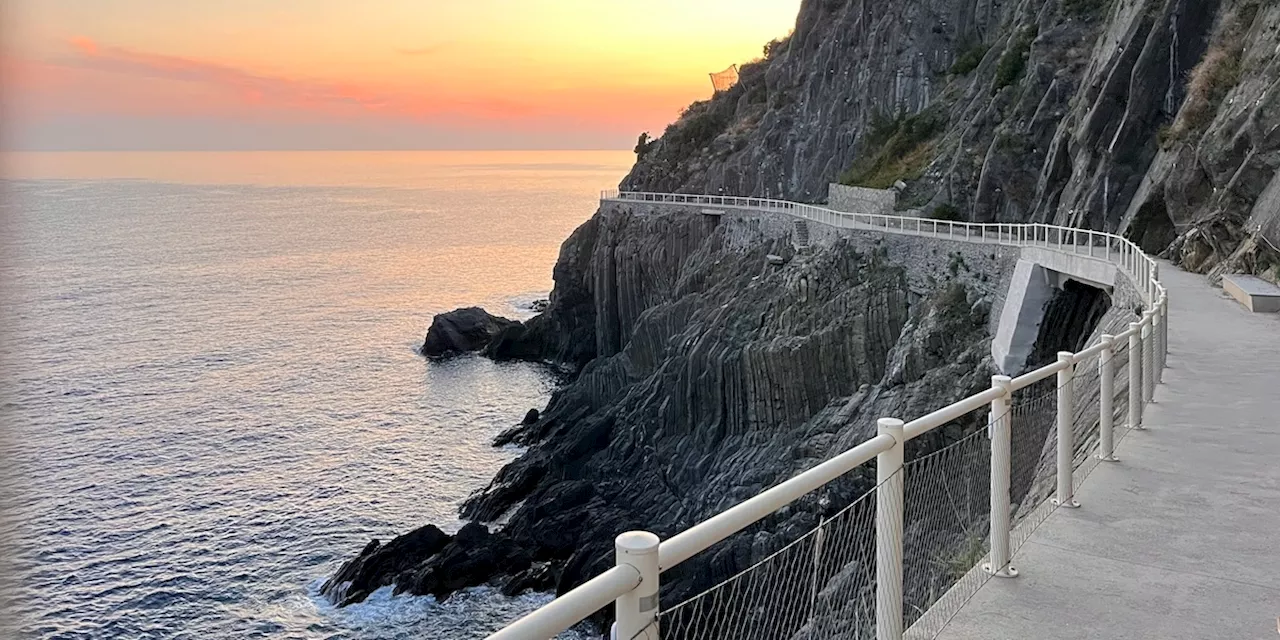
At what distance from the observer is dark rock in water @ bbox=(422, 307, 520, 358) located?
7038 centimetres

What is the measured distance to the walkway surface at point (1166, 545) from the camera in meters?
6.22

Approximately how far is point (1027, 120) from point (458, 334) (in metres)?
40.9

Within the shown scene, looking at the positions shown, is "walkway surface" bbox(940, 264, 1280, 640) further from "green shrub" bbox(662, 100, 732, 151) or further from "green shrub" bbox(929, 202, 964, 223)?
"green shrub" bbox(662, 100, 732, 151)

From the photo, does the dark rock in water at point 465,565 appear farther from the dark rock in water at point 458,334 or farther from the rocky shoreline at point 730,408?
the dark rock in water at point 458,334

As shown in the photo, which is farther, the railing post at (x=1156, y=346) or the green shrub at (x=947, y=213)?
the green shrub at (x=947, y=213)

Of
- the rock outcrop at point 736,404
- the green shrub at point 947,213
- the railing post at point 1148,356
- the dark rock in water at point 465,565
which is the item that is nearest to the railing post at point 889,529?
the railing post at point 1148,356

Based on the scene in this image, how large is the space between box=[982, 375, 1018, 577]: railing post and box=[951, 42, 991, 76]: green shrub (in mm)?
55807

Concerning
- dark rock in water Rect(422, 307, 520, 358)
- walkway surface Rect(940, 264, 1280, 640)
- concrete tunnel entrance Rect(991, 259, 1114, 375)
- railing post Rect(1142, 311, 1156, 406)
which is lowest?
dark rock in water Rect(422, 307, 520, 358)

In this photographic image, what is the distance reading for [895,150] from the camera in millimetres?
59156

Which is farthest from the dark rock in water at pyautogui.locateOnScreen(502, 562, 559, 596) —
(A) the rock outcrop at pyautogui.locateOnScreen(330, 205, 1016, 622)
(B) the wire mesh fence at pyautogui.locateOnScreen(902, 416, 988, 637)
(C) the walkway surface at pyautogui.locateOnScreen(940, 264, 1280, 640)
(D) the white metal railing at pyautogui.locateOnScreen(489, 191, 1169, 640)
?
(B) the wire mesh fence at pyautogui.locateOnScreen(902, 416, 988, 637)

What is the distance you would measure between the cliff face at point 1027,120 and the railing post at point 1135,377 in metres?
14.6

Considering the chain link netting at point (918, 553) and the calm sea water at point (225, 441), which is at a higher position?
the chain link netting at point (918, 553)

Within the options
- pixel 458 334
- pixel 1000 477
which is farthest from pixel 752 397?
pixel 458 334

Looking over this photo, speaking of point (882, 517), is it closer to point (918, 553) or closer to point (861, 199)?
point (918, 553)
